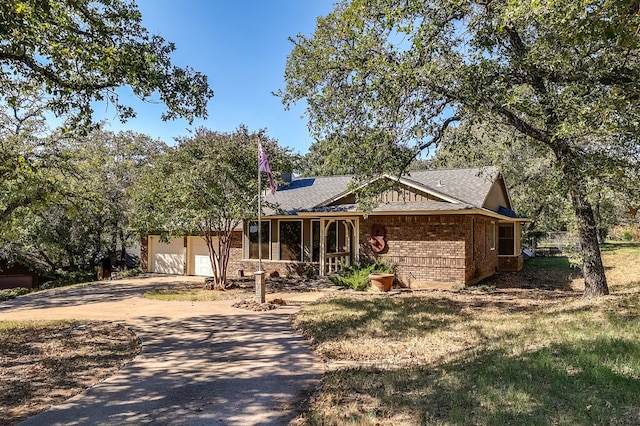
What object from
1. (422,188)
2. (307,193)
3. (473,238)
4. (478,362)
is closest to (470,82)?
(478,362)

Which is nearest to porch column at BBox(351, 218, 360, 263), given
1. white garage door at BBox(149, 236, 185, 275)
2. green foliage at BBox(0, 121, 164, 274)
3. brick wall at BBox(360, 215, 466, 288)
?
brick wall at BBox(360, 215, 466, 288)

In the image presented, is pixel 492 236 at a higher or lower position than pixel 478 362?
higher

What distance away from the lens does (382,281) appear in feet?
43.5

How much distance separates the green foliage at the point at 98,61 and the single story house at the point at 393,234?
6546mm

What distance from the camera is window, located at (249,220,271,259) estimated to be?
57.0ft

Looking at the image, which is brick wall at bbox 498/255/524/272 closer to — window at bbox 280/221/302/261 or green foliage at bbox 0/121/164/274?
window at bbox 280/221/302/261

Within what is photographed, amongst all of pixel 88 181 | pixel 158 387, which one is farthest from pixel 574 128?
pixel 88 181

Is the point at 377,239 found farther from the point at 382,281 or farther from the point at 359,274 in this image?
the point at 382,281

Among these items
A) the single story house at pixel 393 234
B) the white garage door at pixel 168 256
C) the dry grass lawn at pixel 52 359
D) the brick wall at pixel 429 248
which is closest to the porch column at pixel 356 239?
the single story house at pixel 393 234

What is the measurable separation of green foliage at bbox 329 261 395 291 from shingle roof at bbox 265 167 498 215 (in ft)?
6.57

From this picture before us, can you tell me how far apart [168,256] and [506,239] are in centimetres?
1654

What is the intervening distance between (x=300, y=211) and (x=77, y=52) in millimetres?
10436

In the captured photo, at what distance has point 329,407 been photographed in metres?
4.44

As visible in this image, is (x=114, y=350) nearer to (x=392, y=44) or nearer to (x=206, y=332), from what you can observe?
(x=206, y=332)
